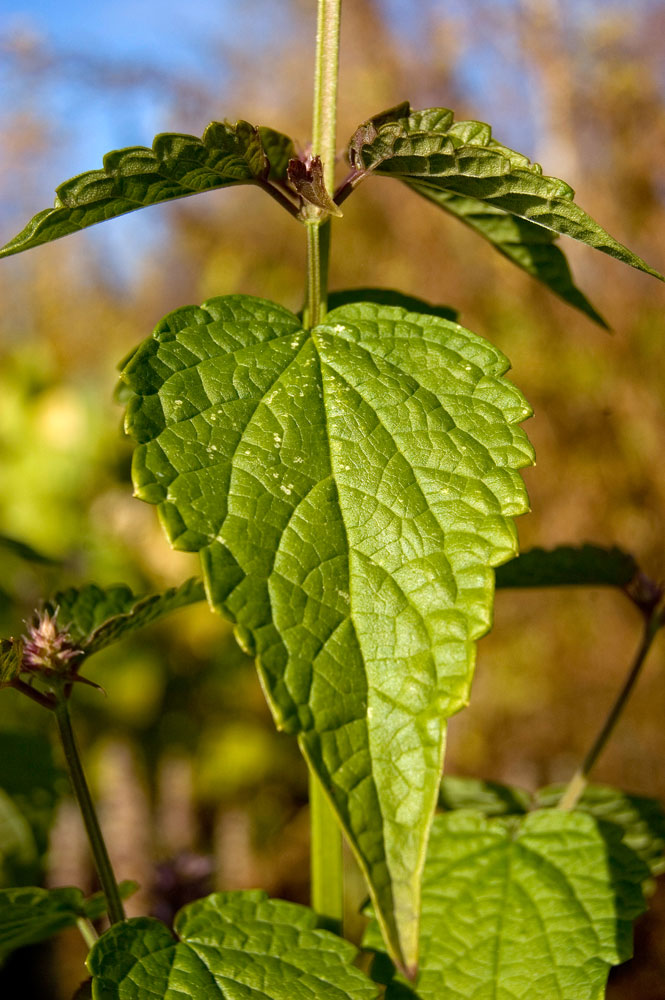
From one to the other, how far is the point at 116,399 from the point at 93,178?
334mm

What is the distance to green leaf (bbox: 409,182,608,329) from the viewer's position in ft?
2.77

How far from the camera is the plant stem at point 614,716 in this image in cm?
88

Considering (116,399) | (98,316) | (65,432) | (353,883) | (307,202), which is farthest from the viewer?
(98,316)

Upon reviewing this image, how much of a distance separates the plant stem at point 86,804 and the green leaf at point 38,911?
0.05 meters

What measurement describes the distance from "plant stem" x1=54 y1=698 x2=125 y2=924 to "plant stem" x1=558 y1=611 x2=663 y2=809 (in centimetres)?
46

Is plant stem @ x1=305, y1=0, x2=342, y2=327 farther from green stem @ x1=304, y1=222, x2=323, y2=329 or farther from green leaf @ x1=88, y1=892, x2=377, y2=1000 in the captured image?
green leaf @ x1=88, y1=892, x2=377, y2=1000

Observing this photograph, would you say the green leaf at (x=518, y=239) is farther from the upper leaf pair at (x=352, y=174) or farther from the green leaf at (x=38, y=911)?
the green leaf at (x=38, y=911)

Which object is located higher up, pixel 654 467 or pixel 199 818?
pixel 654 467

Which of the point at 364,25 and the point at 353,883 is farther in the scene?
the point at 364,25

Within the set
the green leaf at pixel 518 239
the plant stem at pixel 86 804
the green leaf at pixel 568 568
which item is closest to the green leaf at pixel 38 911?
the plant stem at pixel 86 804

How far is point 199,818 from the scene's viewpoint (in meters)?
2.69

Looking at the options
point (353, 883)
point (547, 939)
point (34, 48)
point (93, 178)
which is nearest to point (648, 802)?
point (547, 939)

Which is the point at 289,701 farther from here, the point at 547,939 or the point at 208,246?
the point at 208,246

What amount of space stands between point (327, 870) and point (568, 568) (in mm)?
356
